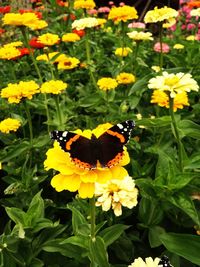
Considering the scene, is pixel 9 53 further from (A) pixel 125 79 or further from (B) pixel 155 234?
(B) pixel 155 234

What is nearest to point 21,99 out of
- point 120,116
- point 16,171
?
point 16,171

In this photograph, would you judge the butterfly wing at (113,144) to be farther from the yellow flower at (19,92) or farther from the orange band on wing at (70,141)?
the yellow flower at (19,92)

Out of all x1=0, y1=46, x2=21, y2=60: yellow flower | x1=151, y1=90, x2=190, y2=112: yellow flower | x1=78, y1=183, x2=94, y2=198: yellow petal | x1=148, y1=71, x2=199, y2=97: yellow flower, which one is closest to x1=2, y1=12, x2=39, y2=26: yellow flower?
x1=0, y1=46, x2=21, y2=60: yellow flower

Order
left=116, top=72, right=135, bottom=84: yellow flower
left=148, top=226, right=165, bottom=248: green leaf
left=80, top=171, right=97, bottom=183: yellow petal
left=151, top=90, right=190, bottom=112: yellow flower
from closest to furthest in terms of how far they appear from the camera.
→ left=80, top=171, right=97, bottom=183: yellow petal < left=148, top=226, right=165, bottom=248: green leaf < left=151, top=90, right=190, bottom=112: yellow flower < left=116, top=72, right=135, bottom=84: yellow flower

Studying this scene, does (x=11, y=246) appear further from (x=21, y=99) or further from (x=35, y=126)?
(x=35, y=126)

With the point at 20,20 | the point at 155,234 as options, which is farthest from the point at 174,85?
the point at 20,20

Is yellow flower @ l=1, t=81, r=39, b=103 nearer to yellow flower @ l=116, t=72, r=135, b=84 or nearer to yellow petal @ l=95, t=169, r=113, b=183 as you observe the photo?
yellow flower @ l=116, t=72, r=135, b=84
